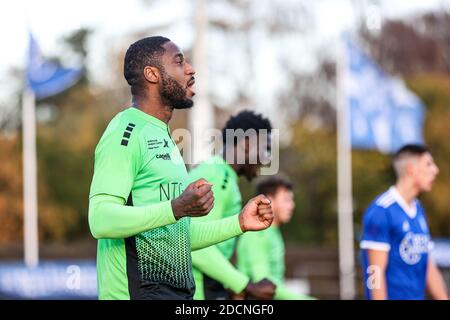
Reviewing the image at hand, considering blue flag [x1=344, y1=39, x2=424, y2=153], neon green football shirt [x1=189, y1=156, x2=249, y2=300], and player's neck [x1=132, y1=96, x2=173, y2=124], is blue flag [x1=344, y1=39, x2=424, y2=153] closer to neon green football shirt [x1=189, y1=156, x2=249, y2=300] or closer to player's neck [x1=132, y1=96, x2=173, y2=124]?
neon green football shirt [x1=189, y1=156, x2=249, y2=300]

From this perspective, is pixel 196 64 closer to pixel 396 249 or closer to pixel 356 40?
pixel 356 40

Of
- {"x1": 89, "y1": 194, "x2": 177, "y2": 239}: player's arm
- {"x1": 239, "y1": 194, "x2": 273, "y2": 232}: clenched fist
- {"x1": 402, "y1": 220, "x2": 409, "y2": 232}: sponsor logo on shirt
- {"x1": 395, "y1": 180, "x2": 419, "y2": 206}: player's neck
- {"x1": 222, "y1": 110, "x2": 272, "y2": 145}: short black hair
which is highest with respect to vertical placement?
{"x1": 222, "y1": 110, "x2": 272, "y2": 145}: short black hair

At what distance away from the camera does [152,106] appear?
200 inches

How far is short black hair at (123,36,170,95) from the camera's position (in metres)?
5.07

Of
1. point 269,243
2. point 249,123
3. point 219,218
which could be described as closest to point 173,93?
point 219,218

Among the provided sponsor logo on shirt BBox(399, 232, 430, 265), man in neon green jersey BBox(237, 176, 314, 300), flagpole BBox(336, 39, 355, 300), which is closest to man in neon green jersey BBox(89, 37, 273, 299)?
man in neon green jersey BBox(237, 176, 314, 300)

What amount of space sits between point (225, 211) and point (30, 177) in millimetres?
20168

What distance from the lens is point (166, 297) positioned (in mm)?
5008

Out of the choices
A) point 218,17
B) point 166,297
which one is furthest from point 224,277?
point 218,17

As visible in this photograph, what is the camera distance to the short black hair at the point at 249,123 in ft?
24.8

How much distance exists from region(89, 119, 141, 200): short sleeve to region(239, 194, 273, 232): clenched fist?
1.92ft

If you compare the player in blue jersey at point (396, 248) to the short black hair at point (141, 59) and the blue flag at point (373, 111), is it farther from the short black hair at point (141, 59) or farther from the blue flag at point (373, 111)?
the blue flag at point (373, 111)

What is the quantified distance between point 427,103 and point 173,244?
3052cm

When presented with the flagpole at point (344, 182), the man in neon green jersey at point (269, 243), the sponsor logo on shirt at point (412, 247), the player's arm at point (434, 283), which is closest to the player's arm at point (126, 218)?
the man in neon green jersey at point (269, 243)
